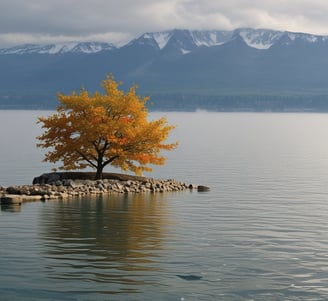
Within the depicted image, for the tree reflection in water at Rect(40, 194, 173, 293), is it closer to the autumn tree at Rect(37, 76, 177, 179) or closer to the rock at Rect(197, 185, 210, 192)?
the autumn tree at Rect(37, 76, 177, 179)

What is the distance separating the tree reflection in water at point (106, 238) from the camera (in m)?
33.9

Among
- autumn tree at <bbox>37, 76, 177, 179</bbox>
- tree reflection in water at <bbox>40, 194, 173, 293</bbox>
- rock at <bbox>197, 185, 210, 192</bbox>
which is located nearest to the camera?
tree reflection in water at <bbox>40, 194, 173, 293</bbox>

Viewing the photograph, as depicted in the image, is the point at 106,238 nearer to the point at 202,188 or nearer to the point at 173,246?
the point at 173,246

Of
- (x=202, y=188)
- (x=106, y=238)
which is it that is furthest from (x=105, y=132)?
(x=106, y=238)

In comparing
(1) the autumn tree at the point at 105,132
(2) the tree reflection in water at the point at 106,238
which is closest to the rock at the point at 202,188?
(1) the autumn tree at the point at 105,132

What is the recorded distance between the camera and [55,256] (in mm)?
37156

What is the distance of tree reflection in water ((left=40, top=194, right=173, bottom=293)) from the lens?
33.9 m

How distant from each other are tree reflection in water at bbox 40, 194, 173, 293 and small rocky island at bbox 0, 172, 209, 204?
7.65 ft

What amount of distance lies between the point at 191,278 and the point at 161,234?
10.6 meters

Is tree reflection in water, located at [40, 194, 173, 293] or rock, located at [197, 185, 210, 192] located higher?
rock, located at [197, 185, 210, 192]

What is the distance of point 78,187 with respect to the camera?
63.5 meters

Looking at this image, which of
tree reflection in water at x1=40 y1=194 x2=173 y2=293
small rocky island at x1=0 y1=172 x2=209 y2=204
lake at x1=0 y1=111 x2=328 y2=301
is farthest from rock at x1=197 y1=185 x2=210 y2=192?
tree reflection in water at x1=40 y1=194 x2=173 y2=293

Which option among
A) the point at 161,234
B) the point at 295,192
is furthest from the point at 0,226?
the point at 295,192

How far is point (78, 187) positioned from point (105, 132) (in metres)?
5.77
